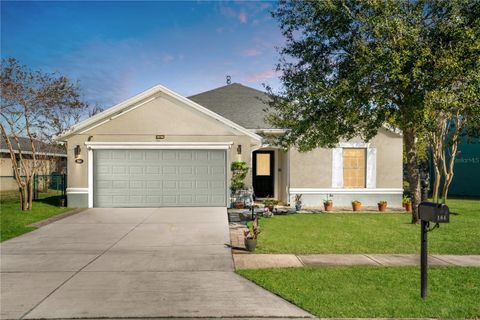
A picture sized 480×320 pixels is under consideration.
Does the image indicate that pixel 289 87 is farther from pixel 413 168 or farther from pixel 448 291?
pixel 448 291

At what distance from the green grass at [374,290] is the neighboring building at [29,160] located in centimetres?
2361

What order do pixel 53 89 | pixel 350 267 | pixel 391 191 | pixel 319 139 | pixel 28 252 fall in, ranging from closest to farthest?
pixel 350 267 → pixel 28 252 → pixel 319 139 → pixel 53 89 → pixel 391 191

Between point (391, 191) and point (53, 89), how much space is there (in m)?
16.7

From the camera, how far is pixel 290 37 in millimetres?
11008

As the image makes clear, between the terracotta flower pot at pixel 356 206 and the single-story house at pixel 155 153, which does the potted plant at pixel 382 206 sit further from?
the single-story house at pixel 155 153

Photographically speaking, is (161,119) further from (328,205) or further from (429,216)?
(429,216)

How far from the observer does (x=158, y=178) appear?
1466 centimetres

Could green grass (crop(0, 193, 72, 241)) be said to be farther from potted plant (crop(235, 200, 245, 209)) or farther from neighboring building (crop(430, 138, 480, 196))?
neighboring building (crop(430, 138, 480, 196))

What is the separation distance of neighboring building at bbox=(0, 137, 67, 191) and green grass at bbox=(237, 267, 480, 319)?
23605mm

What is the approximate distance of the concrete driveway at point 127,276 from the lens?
176 inches

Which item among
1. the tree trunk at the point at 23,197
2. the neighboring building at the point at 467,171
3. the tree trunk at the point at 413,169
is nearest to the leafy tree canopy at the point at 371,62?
the tree trunk at the point at 413,169

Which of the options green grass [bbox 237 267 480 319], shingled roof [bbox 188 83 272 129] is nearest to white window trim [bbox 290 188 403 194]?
shingled roof [bbox 188 83 272 129]

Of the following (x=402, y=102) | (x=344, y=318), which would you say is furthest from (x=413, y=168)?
(x=344, y=318)

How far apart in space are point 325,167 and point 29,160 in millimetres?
23912
